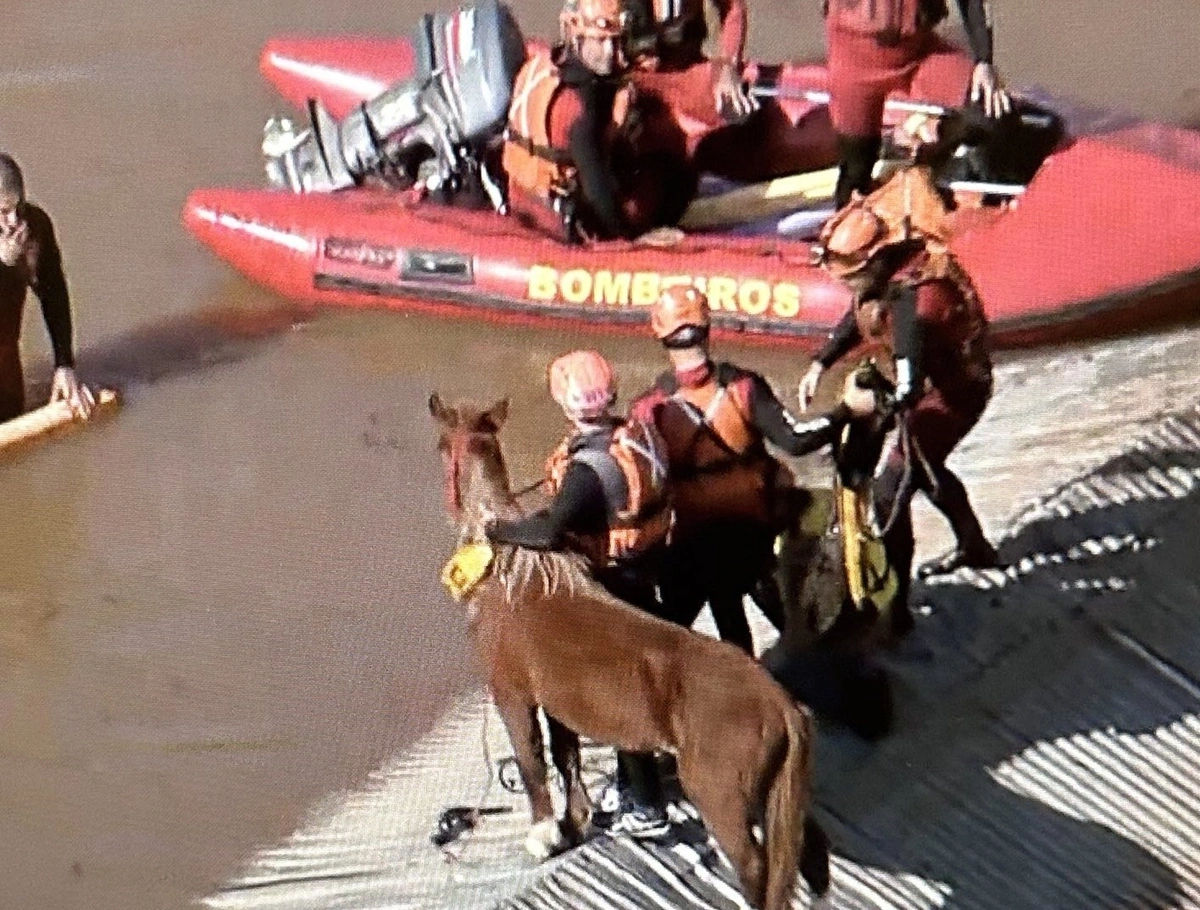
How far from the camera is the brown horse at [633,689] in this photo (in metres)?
1.43

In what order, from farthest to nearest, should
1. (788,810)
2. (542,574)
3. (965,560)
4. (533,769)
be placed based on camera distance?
(965,560) → (533,769) → (542,574) → (788,810)

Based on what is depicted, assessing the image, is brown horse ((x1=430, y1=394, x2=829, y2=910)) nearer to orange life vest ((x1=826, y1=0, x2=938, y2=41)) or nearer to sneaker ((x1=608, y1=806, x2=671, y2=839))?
sneaker ((x1=608, y1=806, x2=671, y2=839))

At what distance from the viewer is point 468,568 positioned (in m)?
1.57

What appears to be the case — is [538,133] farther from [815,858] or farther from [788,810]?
[788,810]

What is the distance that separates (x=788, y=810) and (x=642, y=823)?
35 cm

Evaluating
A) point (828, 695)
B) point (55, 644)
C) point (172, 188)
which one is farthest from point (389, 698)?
point (172, 188)

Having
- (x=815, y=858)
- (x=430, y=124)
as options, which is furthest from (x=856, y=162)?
(x=815, y=858)

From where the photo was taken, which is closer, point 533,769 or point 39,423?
point 533,769

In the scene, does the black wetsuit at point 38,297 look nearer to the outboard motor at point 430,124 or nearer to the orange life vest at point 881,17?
the outboard motor at point 430,124

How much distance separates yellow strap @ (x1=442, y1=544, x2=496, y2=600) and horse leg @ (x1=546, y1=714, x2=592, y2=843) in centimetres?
14

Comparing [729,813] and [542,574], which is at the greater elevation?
[542,574]

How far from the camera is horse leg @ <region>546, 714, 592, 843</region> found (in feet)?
5.44

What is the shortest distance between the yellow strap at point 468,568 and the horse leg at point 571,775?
139mm

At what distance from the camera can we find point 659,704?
1472 mm
